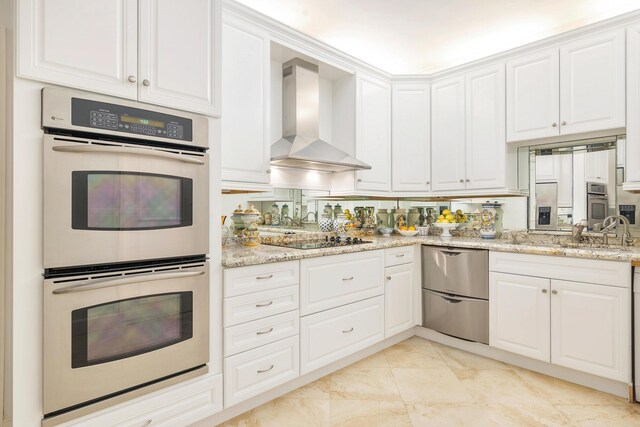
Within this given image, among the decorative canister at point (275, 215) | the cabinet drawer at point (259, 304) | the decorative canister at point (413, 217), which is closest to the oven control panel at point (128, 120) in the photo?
the cabinet drawer at point (259, 304)

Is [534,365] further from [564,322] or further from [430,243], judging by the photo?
[430,243]

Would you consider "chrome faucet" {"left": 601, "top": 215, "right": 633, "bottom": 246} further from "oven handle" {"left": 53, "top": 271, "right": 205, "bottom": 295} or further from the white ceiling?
"oven handle" {"left": 53, "top": 271, "right": 205, "bottom": 295}

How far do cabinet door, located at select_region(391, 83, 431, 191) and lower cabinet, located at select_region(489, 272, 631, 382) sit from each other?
47.4 inches

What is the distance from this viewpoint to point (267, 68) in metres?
2.48

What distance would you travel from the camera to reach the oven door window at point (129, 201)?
148 cm

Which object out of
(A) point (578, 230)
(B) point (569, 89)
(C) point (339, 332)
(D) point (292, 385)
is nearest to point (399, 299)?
(C) point (339, 332)

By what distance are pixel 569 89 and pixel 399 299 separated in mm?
2105

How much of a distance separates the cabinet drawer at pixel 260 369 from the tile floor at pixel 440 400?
159 millimetres

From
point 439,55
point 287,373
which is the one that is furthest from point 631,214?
point 287,373

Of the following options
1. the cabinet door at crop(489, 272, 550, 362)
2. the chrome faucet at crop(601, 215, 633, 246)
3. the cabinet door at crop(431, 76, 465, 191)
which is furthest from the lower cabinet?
the cabinet door at crop(431, 76, 465, 191)

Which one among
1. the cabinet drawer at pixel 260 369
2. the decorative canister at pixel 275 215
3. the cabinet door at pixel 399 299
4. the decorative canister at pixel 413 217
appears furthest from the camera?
the decorative canister at pixel 413 217

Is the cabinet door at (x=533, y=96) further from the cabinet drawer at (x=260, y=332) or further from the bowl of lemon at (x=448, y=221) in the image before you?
the cabinet drawer at (x=260, y=332)

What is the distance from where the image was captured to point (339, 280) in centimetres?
255

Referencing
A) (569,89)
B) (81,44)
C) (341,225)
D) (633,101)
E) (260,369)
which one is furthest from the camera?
(341,225)
